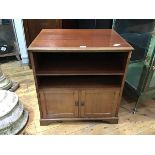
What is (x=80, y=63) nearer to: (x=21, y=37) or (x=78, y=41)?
(x=78, y=41)

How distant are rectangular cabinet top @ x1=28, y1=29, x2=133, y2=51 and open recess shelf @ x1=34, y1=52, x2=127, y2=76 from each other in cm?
13

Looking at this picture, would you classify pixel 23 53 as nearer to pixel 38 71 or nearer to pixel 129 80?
pixel 38 71

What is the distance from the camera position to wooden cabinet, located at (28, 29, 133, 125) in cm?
136

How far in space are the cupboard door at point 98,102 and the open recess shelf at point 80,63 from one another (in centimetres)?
19

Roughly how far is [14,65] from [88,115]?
171 cm

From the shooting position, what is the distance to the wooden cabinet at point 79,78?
136 centimetres

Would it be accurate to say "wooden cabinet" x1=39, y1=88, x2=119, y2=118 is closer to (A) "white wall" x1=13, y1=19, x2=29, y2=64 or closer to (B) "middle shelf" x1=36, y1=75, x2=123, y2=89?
(B) "middle shelf" x1=36, y1=75, x2=123, y2=89

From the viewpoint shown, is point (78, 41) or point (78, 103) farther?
point (78, 103)

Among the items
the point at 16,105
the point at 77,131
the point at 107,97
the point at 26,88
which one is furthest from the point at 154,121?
the point at 26,88

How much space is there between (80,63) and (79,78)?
143mm

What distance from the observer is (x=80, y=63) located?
4.99 ft

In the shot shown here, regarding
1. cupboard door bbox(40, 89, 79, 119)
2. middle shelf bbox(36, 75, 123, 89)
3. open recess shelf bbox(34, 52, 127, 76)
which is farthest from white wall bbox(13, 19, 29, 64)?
cupboard door bbox(40, 89, 79, 119)

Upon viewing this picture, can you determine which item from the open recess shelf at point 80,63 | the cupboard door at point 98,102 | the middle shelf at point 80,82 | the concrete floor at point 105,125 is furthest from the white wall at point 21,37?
the cupboard door at point 98,102

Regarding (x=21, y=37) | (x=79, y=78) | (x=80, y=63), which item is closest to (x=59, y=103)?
(x=79, y=78)
